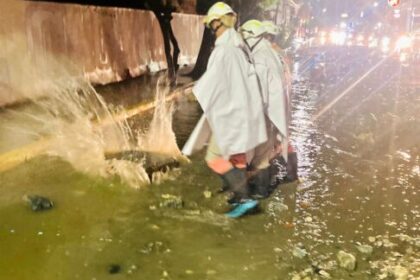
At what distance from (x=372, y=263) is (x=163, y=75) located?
475 inches

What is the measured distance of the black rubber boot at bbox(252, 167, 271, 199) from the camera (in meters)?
5.10

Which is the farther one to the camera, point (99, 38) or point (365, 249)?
point (99, 38)

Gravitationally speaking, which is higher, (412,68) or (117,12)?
(117,12)

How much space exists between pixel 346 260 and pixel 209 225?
130 centimetres

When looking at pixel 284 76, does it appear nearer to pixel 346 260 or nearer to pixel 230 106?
pixel 230 106

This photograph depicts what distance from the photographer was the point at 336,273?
3570mm

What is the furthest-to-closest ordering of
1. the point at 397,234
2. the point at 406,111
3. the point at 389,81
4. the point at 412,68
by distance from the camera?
1. the point at 412,68
2. the point at 389,81
3. the point at 406,111
4. the point at 397,234

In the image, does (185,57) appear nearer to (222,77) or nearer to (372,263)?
(222,77)

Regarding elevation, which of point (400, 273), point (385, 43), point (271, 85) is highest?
point (385, 43)

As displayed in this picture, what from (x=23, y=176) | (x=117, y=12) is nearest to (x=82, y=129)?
(x=23, y=176)

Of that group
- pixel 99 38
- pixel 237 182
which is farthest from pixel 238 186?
pixel 99 38

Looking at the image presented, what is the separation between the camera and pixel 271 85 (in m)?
5.04

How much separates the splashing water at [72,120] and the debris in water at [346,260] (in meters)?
2.46

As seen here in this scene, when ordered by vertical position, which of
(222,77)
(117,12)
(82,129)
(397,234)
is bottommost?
(397,234)
